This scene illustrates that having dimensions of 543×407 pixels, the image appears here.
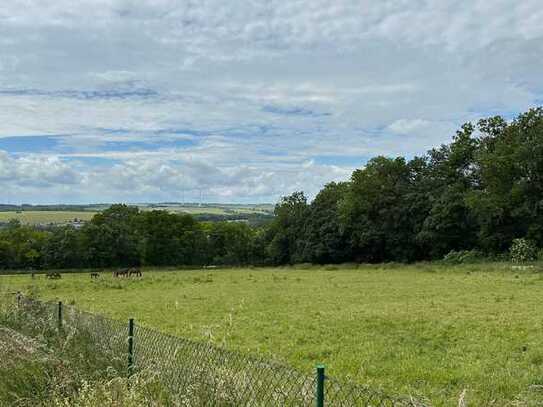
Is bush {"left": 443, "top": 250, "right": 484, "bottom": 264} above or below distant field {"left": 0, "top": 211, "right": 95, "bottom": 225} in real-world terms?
below

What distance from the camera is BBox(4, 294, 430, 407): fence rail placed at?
17.5 ft

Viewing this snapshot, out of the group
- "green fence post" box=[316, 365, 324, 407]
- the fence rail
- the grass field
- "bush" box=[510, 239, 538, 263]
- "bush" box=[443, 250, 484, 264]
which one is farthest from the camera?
"bush" box=[443, 250, 484, 264]

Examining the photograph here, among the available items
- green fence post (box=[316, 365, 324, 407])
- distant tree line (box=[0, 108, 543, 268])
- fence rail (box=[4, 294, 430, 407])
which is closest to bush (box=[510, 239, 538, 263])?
distant tree line (box=[0, 108, 543, 268])

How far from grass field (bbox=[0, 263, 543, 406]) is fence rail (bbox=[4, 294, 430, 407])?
616 millimetres

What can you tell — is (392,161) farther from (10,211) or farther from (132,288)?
(10,211)

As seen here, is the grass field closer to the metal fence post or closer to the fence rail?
the fence rail

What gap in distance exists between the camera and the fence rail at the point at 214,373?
5.33 meters

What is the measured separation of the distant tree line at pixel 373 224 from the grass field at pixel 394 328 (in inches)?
990

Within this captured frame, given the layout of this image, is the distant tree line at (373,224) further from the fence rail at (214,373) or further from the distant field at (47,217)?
the fence rail at (214,373)

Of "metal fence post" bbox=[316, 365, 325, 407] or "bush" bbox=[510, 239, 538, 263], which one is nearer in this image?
"metal fence post" bbox=[316, 365, 325, 407]

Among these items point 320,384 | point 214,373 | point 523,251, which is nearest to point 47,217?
point 523,251

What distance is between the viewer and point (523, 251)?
163 ft

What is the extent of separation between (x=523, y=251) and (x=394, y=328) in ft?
126

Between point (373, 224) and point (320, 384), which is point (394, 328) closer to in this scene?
point (320, 384)
